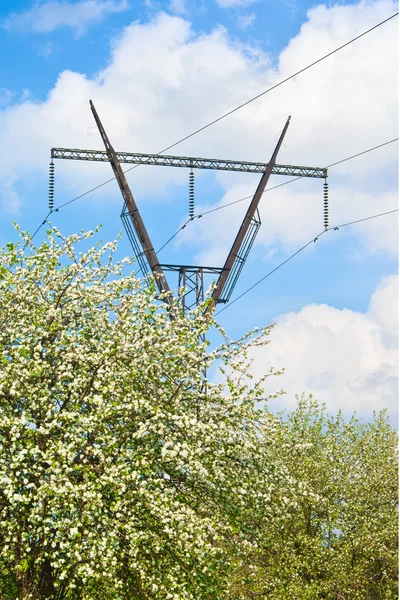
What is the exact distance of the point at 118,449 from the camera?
1368 cm

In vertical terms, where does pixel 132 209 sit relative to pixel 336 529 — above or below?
above

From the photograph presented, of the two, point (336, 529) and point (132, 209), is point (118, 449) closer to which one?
point (132, 209)

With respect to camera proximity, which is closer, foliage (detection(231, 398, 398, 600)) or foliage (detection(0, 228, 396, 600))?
foliage (detection(0, 228, 396, 600))

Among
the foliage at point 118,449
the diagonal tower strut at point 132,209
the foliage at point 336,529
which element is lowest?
the foliage at point 118,449

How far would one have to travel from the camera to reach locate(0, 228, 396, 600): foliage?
Result: 1304 cm

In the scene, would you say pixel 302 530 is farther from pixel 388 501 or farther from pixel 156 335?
pixel 156 335

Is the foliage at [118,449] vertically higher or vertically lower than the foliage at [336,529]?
lower

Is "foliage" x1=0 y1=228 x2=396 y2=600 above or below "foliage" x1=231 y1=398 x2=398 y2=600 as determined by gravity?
below

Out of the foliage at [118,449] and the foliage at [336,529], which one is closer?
→ the foliage at [118,449]

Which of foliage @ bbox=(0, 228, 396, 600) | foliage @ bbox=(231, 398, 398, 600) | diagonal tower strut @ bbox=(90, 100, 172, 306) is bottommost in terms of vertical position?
foliage @ bbox=(0, 228, 396, 600)

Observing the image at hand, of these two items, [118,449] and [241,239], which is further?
[241,239]

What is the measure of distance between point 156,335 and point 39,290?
292 cm

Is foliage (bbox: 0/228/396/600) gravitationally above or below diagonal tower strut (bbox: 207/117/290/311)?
below

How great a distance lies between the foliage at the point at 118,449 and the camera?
42.8 ft
